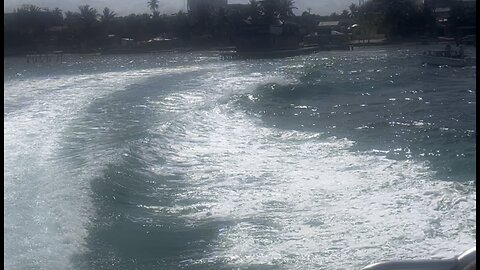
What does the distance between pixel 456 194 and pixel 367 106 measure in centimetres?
698

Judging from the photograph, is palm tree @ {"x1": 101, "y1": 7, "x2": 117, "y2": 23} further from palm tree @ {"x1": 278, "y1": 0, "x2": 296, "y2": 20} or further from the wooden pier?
palm tree @ {"x1": 278, "y1": 0, "x2": 296, "y2": 20}

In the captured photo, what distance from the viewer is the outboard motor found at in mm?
1699

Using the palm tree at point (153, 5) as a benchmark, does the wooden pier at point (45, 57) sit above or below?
below

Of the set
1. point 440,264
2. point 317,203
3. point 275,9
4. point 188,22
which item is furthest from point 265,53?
point 440,264

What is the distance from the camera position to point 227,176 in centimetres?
696

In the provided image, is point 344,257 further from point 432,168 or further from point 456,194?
point 432,168

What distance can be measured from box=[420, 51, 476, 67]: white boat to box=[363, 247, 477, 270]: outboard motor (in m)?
14.1

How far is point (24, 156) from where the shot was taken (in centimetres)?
714

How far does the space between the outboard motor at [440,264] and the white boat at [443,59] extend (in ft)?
46.1

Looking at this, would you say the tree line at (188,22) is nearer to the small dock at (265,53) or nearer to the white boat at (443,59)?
the small dock at (265,53)

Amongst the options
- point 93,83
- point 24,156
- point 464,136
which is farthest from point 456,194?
point 93,83

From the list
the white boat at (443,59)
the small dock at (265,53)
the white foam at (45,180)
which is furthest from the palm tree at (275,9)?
the white foam at (45,180)

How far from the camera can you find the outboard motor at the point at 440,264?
5.57 ft

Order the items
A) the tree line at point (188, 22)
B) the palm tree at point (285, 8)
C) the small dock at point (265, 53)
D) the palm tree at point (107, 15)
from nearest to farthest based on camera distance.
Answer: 1. the tree line at point (188, 22)
2. the palm tree at point (107, 15)
3. the palm tree at point (285, 8)
4. the small dock at point (265, 53)
